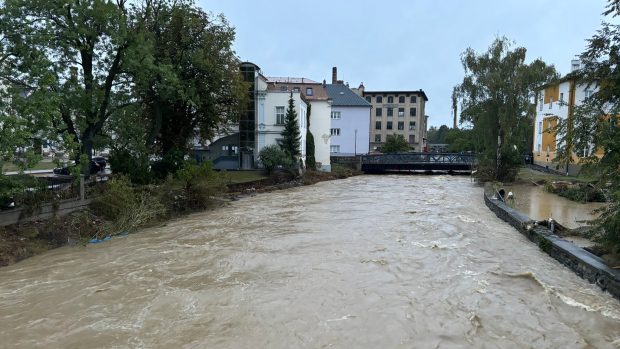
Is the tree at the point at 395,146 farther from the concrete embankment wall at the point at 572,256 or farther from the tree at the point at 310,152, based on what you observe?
the concrete embankment wall at the point at 572,256

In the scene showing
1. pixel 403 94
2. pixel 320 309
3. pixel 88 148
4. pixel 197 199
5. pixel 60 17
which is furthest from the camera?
pixel 403 94

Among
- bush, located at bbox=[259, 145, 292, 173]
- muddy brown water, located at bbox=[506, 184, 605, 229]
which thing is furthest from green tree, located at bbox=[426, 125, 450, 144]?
muddy brown water, located at bbox=[506, 184, 605, 229]

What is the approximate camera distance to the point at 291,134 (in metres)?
38.7

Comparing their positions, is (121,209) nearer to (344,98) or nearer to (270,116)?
(270,116)

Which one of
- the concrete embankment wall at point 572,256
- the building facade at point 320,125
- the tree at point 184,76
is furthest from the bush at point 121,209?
the building facade at point 320,125

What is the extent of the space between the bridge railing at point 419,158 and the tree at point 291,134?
16114 millimetres

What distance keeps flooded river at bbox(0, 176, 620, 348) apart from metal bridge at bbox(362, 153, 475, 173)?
121 ft

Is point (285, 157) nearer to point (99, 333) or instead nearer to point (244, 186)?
point (244, 186)

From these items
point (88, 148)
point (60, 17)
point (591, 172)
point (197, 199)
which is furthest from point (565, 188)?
point (60, 17)

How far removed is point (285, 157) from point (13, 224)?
79.8ft

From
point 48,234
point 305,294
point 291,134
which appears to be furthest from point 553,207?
point 291,134

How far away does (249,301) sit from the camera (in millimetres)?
8672

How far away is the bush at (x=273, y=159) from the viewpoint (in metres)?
35.7

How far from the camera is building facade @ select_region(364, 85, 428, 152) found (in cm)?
8656
